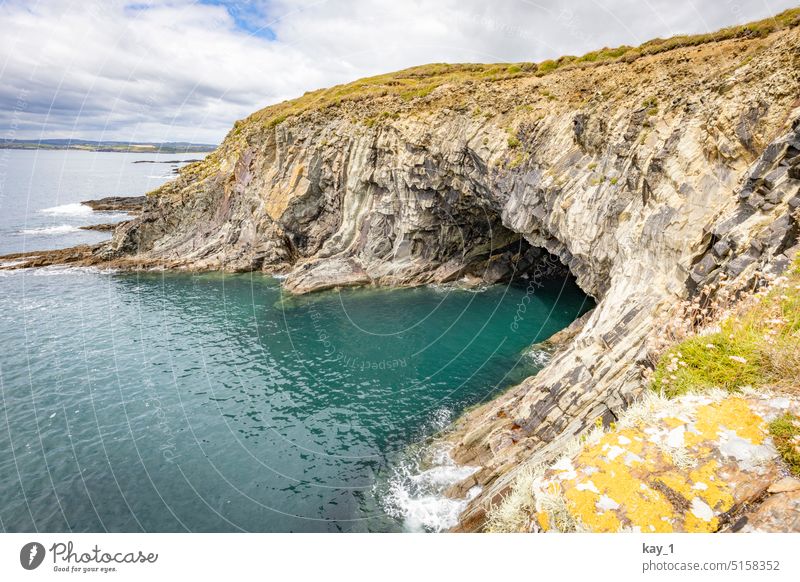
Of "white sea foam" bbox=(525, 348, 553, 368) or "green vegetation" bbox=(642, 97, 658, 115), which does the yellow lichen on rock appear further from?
"white sea foam" bbox=(525, 348, 553, 368)

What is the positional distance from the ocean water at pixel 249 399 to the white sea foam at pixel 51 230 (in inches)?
1733

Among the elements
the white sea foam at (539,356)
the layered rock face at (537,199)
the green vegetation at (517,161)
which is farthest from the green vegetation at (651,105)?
the white sea foam at (539,356)

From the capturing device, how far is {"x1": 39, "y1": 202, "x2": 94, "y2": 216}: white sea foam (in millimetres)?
106775

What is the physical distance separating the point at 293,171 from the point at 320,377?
132 ft

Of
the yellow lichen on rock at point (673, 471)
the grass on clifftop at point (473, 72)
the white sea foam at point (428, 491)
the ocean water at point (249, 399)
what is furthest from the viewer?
the grass on clifftop at point (473, 72)

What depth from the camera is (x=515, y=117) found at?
39.6 meters

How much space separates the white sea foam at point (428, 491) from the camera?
60.0 feet

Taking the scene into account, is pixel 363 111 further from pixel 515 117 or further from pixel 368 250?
pixel 515 117

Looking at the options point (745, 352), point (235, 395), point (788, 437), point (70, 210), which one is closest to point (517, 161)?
point (235, 395)
